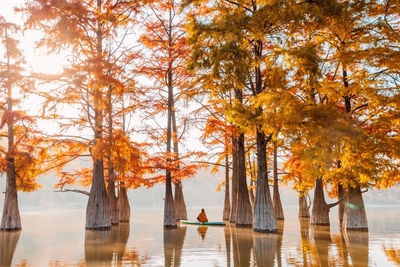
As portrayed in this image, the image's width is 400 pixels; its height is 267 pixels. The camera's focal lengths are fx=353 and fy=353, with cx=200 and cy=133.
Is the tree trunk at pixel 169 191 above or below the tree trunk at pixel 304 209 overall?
above

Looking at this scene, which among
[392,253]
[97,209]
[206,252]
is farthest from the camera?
[97,209]

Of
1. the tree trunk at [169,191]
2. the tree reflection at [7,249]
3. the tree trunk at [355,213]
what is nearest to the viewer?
the tree reflection at [7,249]

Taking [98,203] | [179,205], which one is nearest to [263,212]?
[98,203]

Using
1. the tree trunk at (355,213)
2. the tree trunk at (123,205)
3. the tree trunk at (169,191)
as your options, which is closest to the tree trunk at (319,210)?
the tree trunk at (355,213)

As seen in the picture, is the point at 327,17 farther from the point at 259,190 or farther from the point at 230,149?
the point at 230,149

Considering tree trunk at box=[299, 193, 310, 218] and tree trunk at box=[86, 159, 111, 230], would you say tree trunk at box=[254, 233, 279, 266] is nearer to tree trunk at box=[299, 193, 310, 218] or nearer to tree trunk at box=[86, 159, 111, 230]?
tree trunk at box=[86, 159, 111, 230]

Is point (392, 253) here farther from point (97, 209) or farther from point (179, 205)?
point (179, 205)

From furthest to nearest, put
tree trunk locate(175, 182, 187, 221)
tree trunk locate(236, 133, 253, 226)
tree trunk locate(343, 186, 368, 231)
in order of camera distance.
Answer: tree trunk locate(175, 182, 187, 221) → tree trunk locate(236, 133, 253, 226) → tree trunk locate(343, 186, 368, 231)

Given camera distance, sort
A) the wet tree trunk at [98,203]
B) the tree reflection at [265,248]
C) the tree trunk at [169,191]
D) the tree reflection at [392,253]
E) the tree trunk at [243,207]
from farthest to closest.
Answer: the tree trunk at [169,191] → the tree trunk at [243,207] → the wet tree trunk at [98,203] → the tree reflection at [392,253] → the tree reflection at [265,248]

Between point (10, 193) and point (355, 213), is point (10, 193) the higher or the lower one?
the higher one

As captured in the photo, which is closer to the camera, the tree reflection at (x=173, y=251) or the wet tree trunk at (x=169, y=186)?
the tree reflection at (x=173, y=251)

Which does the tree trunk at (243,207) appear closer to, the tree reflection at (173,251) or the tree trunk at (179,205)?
the tree reflection at (173,251)

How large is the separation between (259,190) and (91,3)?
13.9 metres

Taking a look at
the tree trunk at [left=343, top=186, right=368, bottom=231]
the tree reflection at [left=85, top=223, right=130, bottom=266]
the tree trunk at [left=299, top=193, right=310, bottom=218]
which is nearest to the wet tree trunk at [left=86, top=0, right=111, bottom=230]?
the tree reflection at [left=85, top=223, right=130, bottom=266]
